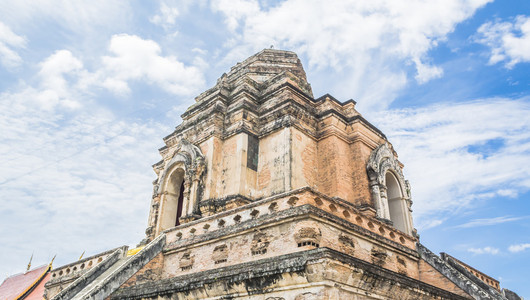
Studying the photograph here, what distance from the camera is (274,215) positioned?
9.16m

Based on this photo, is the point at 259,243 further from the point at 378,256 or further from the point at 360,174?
the point at 360,174

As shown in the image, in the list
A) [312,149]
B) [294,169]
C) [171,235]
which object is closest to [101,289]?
[171,235]

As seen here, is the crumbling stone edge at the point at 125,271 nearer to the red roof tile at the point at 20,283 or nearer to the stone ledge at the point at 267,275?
the stone ledge at the point at 267,275

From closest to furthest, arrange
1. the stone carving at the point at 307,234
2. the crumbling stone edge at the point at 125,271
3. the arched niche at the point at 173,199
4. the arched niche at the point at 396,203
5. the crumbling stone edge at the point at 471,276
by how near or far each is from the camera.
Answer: the stone carving at the point at 307,234
the crumbling stone edge at the point at 125,271
the crumbling stone edge at the point at 471,276
the arched niche at the point at 173,199
the arched niche at the point at 396,203

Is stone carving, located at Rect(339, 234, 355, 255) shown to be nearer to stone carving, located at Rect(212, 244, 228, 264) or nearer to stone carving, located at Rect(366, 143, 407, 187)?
stone carving, located at Rect(212, 244, 228, 264)

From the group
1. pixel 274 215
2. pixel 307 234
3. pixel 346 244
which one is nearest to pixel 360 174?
pixel 346 244

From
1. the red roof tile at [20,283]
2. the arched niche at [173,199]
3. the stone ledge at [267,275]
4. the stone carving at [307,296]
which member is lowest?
the stone carving at [307,296]

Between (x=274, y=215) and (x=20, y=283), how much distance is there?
19.9 m

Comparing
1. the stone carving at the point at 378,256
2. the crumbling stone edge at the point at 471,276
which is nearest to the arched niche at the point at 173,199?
the stone carving at the point at 378,256

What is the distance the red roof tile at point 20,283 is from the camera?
2108cm

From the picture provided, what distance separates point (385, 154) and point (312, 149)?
3.25m

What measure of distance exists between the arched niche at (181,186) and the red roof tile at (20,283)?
9.58m

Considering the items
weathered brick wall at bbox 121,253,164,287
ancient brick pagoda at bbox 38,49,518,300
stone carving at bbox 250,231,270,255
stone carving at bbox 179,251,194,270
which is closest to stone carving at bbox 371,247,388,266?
ancient brick pagoda at bbox 38,49,518,300

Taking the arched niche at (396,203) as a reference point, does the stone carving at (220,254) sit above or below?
below
